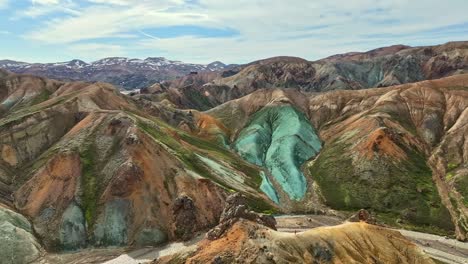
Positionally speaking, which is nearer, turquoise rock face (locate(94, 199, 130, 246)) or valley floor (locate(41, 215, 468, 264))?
valley floor (locate(41, 215, 468, 264))

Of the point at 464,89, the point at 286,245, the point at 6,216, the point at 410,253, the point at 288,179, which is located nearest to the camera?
the point at 286,245

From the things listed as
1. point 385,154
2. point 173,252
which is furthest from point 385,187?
point 173,252

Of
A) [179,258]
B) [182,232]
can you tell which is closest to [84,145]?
[182,232]

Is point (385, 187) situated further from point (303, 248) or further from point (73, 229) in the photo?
point (73, 229)

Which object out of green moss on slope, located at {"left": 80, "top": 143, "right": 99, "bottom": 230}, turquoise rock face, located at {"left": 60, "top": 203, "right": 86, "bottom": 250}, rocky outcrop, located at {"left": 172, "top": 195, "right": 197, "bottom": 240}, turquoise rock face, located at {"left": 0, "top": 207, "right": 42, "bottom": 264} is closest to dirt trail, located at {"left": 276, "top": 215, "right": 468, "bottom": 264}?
rocky outcrop, located at {"left": 172, "top": 195, "right": 197, "bottom": 240}

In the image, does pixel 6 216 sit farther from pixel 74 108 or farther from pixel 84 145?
pixel 74 108

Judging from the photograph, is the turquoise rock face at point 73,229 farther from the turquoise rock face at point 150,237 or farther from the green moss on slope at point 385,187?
the green moss on slope at point 385,187

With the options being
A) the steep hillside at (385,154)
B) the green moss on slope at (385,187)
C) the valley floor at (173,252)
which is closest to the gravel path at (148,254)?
the valley floor at (173,252)

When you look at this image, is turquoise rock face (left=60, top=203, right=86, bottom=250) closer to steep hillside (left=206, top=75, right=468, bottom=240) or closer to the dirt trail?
the dirt trail
